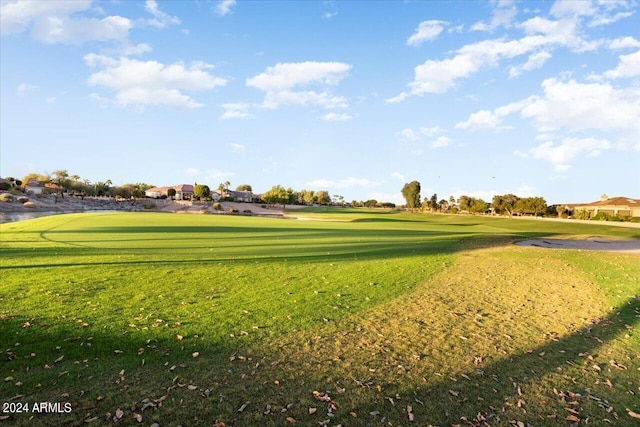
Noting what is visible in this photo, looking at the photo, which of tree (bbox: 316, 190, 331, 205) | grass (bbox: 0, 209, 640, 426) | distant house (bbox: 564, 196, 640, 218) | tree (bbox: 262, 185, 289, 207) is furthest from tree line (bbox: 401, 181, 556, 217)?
grass (bbox: 0, 209, 640, 426)

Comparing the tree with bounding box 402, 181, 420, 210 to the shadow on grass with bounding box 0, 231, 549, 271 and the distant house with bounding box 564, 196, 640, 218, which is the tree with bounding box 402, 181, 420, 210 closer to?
the distant house with bounding box 564, 196, 640, 218

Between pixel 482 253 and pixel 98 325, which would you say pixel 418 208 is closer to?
pixel 482 253

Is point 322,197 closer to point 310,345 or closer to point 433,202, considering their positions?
point 433,202

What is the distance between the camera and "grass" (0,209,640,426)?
16.2 ft

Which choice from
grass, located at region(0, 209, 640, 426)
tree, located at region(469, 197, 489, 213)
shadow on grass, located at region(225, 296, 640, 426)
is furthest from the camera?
tree, located at region(469, 197, 489, 213)

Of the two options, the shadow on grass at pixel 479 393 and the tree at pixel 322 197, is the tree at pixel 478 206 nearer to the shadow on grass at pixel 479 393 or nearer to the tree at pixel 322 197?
the tree at pixel 322 197

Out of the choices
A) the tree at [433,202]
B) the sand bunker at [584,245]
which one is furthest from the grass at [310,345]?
the tree at [433,202]

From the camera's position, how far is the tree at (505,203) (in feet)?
347

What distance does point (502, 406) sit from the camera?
203 inches

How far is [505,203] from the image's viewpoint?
348 feet

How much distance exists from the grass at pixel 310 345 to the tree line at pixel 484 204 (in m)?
97.8

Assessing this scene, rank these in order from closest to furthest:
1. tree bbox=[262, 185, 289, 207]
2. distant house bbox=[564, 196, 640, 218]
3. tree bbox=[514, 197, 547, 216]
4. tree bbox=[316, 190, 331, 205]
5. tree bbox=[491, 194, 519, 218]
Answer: distant house bbox=[564, 196, 640, 218] → tree bbox=[514, 197, 547, 216] → tree bbox=[491, 194, 519, 218] → tree bbox=[262, 185, 289, 207] → tree bbox=[316, 190, 331, 205]

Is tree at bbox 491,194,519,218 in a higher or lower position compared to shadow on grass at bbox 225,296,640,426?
higher

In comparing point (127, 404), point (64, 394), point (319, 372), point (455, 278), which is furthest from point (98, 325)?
point (455, 278)
